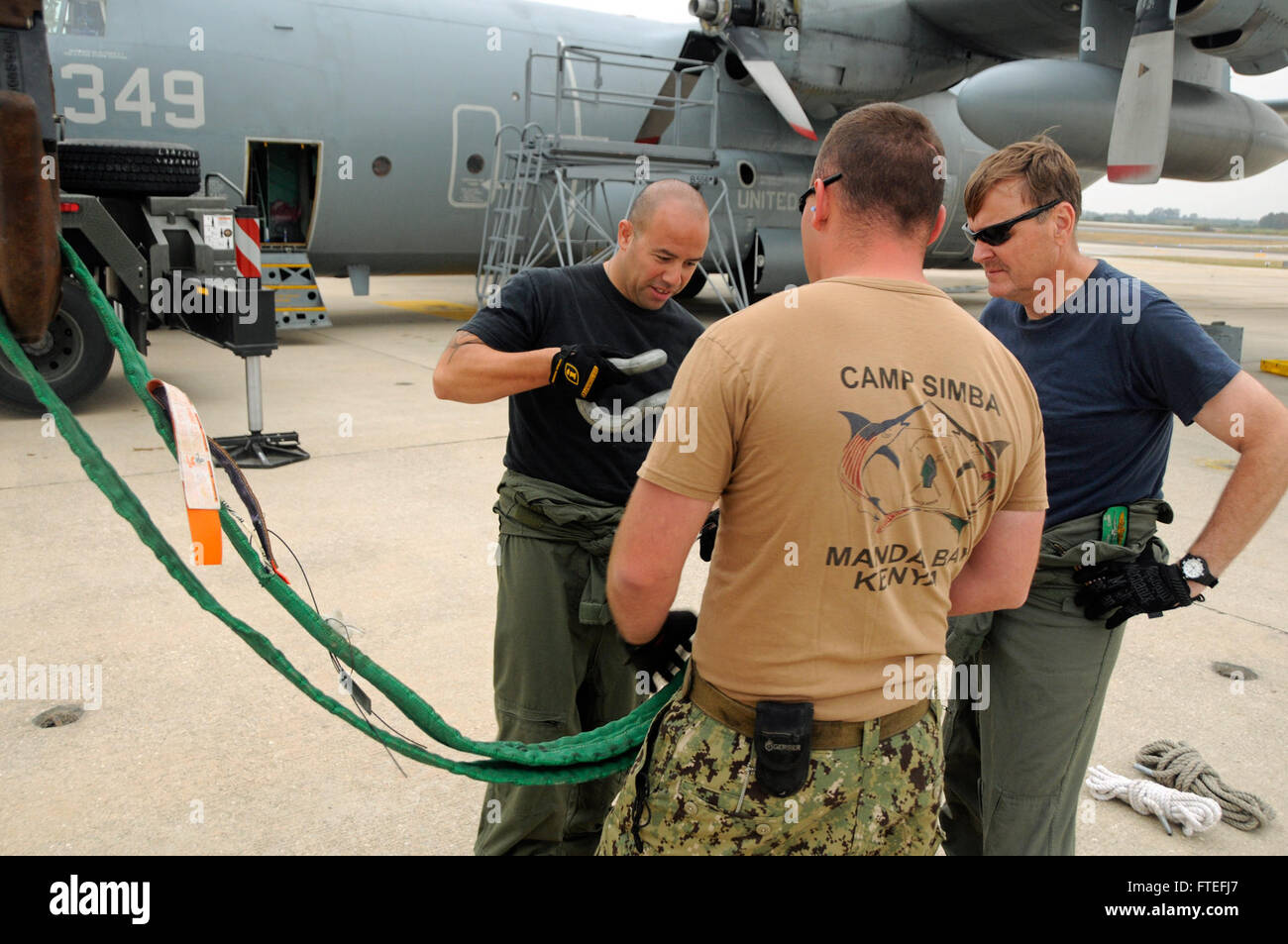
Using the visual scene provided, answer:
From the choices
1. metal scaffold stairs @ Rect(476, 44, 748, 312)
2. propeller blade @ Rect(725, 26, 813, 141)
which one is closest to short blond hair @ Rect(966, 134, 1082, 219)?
metal scaffold stairs @ Rect(476, 44, 748, 312)

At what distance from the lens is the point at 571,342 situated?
2711mm

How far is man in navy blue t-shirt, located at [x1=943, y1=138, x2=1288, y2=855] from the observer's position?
7.76 ft

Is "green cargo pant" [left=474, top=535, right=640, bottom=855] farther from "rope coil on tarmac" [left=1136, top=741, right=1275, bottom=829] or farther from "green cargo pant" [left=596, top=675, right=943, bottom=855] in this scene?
"rope coil on tarmac" [left=1136, top=741, right=1275, bottom=829]

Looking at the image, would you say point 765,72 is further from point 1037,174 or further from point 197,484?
point 197,484

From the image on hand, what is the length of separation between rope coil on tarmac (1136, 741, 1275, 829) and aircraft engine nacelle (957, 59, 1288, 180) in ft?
25.5

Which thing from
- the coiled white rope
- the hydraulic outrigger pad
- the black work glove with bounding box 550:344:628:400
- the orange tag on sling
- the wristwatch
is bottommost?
the coiled white rope

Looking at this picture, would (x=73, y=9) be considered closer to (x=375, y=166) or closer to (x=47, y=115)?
(x=375, y=166)

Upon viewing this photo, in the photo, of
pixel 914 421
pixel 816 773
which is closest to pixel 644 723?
pixel 816 773

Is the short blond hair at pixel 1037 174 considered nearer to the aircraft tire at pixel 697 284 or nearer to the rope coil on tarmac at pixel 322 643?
the rope coil on tarmac at pixel 322 643

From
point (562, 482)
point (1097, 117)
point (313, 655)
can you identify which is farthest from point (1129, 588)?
point (1097, 117)

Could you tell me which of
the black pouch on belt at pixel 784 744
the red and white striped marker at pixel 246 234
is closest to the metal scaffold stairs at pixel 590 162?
the red and white striped marker at pixel 246 234

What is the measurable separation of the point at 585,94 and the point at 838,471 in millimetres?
10816

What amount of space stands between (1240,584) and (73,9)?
1017cm

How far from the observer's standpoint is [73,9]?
890cm
